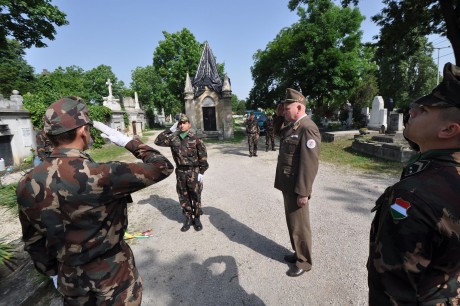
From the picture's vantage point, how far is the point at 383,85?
1337 inches

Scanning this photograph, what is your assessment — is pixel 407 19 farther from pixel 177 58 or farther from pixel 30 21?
pixel 177 58

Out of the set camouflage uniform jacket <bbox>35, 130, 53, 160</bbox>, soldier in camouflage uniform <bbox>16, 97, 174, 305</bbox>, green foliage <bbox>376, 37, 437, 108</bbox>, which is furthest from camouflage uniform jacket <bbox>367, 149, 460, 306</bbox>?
green foliage <bbox>376, 37, 437, 108</bbox>

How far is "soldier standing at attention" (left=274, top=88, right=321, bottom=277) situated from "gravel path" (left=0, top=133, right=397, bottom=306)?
35 cm

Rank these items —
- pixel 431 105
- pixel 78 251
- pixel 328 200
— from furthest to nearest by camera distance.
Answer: pixel 328 200
pixel 78 251
pixel 431 105

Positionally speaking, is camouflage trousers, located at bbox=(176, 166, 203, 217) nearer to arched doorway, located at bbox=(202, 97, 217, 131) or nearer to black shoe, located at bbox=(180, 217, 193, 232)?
black shoe, located at bbox=(180, 217, 193, 232)

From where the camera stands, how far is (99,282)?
157 centimetres

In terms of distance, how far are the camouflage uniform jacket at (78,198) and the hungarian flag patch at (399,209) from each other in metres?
1.30

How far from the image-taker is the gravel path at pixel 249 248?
8.73 feet

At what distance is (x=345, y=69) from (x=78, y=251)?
1931cm

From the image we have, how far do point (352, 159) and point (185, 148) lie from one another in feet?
25.1

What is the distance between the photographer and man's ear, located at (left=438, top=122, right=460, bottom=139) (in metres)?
1.01

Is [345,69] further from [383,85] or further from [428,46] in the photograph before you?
[428,46]

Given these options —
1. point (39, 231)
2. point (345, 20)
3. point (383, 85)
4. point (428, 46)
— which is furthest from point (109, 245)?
→ point (428, 46)

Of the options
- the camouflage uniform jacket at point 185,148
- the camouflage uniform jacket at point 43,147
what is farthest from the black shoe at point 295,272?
the camouflage uniform jacket at point 43,147
